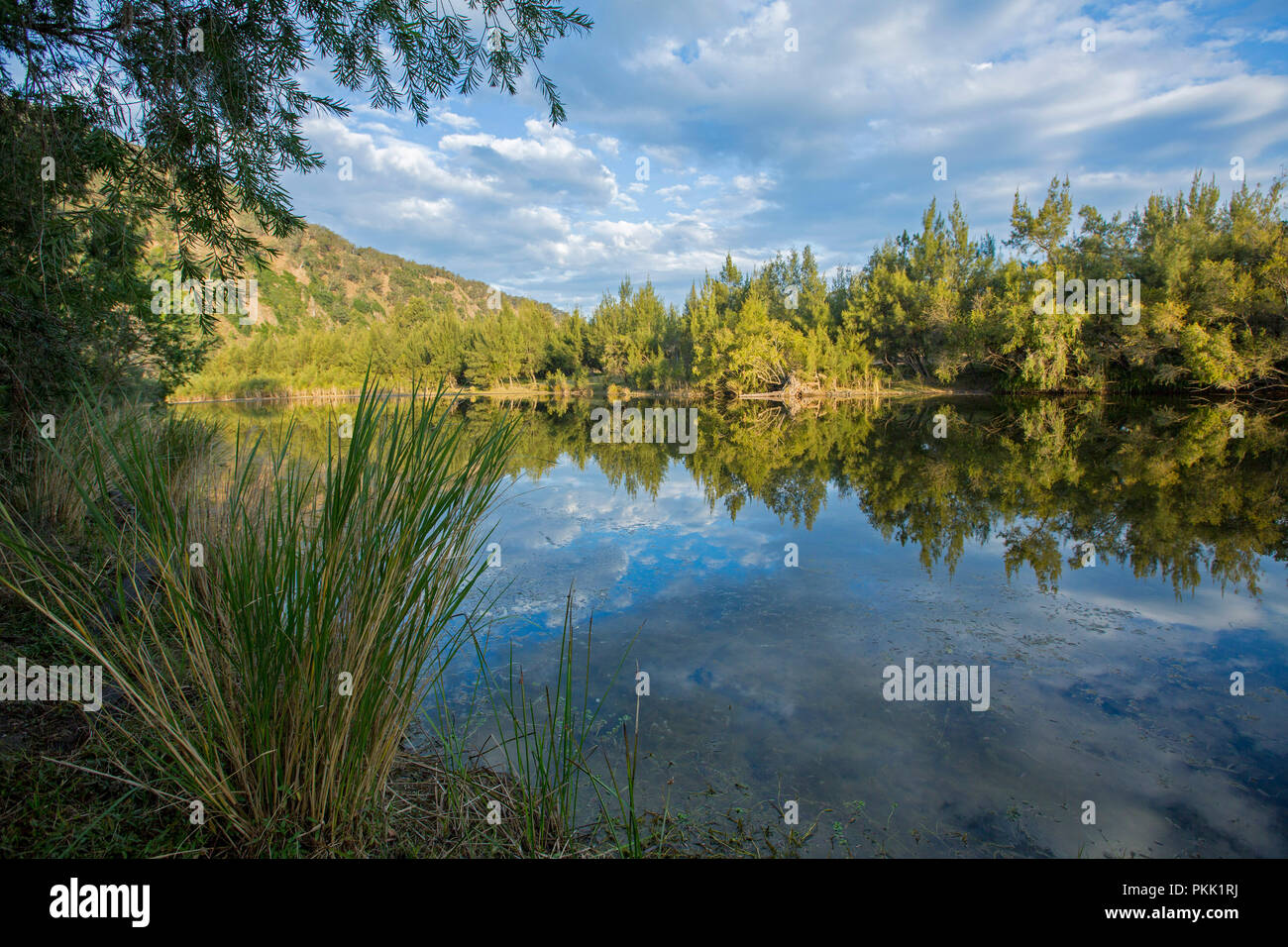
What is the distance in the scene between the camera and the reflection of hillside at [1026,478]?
7.53m

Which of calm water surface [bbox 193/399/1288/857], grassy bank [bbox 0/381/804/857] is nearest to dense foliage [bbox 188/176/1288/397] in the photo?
calm water surface [bbox 193/399/1288/857]

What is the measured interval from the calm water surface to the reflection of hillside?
0.24 ft

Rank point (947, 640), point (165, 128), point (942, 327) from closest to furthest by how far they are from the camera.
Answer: point (165, 128), point (947, 640), point (942, 327)

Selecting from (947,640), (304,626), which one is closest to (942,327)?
(947,640)

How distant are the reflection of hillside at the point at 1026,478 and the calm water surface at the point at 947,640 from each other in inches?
2.9

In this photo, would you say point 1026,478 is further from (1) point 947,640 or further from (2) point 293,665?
(2) point 293,665

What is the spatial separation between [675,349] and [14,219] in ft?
150

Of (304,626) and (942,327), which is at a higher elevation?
(942,327)

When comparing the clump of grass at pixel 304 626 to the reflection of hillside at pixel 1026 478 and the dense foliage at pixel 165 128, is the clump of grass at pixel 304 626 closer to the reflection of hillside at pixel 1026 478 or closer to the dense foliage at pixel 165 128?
the reflection of hillside at pixel 1026 478

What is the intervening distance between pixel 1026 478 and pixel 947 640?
7915 mm

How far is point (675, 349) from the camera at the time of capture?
159 ft

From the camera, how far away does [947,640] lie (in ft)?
17.2

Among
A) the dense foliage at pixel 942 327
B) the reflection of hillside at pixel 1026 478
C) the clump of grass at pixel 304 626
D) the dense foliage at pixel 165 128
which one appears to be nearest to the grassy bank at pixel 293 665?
the clump of grass at pixel 304 626

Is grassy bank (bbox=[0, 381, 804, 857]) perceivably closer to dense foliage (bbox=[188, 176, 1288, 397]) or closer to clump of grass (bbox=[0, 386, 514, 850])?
clump of grass (bbox=[0, 386, 514, 850])
